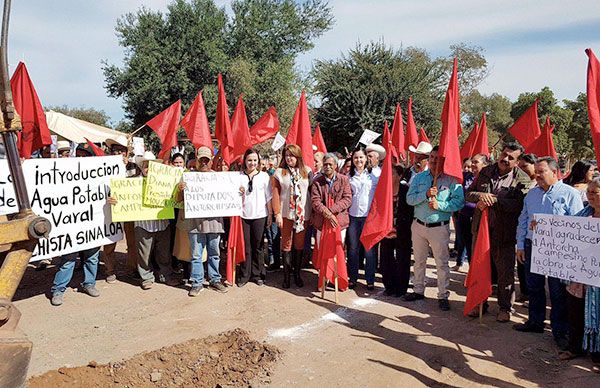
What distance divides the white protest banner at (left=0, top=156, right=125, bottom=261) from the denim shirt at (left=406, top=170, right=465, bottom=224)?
4.21 meters

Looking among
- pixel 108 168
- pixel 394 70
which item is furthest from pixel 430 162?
pixel 394 70

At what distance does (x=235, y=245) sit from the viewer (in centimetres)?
694

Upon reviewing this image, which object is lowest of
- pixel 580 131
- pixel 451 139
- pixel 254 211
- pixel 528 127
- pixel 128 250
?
pixel 128 250

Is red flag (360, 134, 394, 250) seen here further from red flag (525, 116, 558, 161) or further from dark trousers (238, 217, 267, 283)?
red flag (525, 116, 558, 161)

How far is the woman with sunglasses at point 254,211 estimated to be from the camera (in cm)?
693

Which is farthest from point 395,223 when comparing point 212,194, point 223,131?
point 223,131

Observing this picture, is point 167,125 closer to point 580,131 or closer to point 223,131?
point 223,131

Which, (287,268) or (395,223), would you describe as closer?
(395,223)

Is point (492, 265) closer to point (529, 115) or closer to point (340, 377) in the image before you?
point (340, 377)

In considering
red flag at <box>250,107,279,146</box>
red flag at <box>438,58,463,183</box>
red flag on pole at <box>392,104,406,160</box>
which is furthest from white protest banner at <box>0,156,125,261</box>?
red flag on pole at <box>392,104,406,160</box>

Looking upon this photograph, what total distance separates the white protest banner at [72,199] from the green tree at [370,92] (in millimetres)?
21722

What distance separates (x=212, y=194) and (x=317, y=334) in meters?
2.61

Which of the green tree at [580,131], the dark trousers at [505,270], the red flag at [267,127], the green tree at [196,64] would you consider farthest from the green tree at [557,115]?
the dark trousers at [505,270]

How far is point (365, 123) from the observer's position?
27.0 meters
